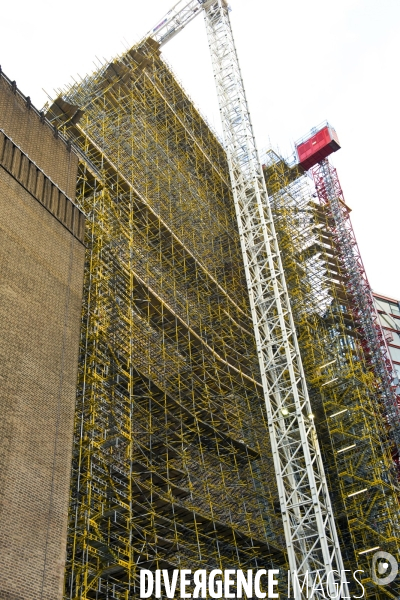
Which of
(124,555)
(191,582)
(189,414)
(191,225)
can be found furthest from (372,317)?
(124,555)

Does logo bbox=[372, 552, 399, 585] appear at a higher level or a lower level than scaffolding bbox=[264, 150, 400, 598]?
lower

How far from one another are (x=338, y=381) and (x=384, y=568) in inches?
375

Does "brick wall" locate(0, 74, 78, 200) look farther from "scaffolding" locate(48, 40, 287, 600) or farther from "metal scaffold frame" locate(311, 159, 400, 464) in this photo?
"metal scaffold frame" locate(311, 159, 400, 464)

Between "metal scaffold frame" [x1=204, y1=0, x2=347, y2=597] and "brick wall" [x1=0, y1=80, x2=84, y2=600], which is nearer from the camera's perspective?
"brick wall" [x1=0, y1=80, x2=84, y2=600]

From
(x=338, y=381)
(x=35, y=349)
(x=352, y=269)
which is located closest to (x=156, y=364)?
(x=35, y=349)

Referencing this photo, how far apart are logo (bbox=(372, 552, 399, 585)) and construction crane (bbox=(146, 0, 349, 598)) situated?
169cm

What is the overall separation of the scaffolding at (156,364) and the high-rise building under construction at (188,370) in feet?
0.34

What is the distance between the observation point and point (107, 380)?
75.8 ft

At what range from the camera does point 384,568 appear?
1144 inches

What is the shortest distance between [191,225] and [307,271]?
32.0 feet

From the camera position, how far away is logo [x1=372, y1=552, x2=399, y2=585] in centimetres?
2895

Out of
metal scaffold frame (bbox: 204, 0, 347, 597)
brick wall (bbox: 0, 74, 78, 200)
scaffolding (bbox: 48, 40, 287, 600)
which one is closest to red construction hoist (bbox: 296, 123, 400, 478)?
metal scaffold frame (bbox: 204, 0, 347, 597)

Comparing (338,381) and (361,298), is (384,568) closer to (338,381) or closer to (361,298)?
(338,381)

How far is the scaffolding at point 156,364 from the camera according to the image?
68.6 feet
